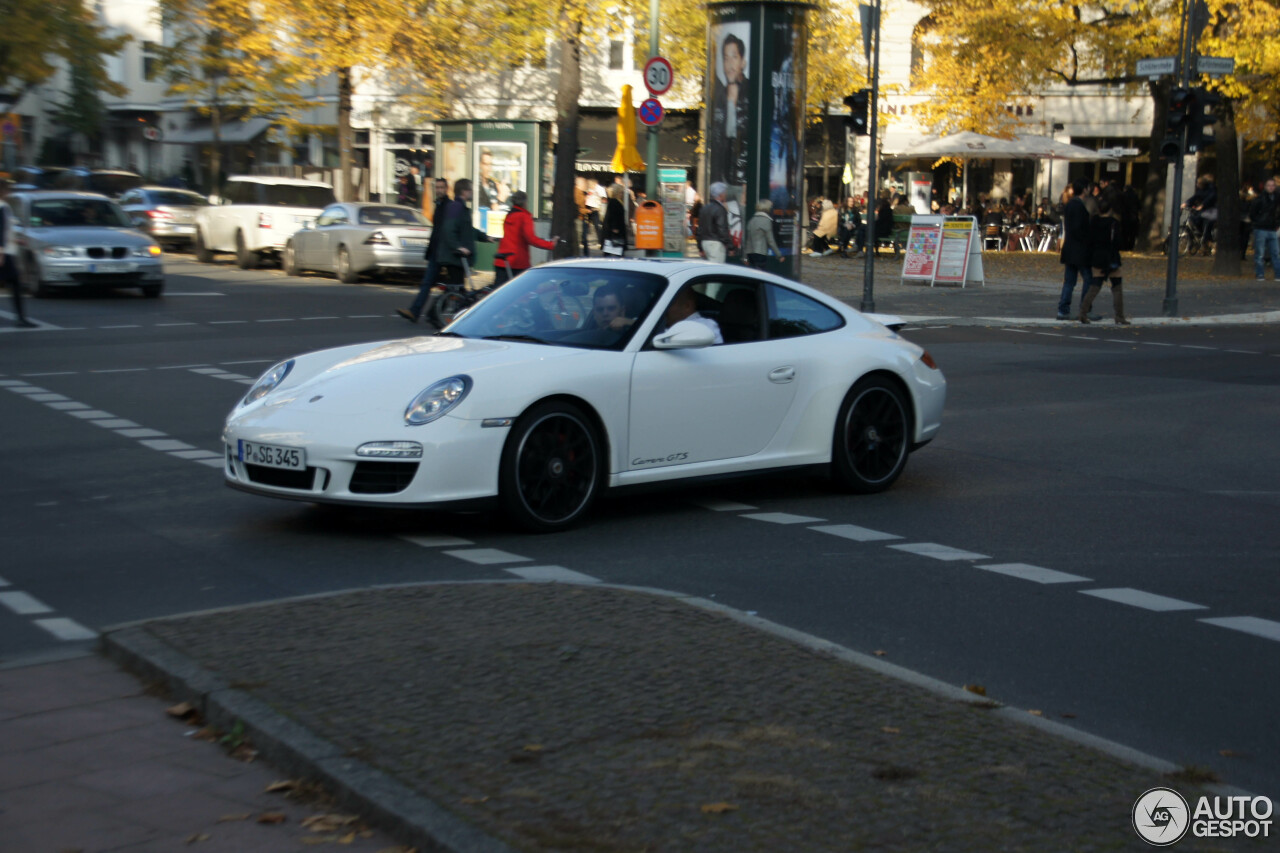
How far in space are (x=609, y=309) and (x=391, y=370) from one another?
1.31 metres

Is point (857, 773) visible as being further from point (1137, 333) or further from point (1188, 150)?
point (1188, 150)

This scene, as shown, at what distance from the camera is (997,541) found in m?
7.91

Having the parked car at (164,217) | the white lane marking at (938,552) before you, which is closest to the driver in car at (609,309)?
the white lane marking at (938,552)

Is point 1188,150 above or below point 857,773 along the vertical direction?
above

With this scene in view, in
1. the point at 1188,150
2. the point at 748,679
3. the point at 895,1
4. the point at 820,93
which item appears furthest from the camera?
the point at 895,1

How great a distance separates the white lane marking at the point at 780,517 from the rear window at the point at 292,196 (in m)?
24.9

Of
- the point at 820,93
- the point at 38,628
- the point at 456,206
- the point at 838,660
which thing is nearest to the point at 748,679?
the point at 838,660

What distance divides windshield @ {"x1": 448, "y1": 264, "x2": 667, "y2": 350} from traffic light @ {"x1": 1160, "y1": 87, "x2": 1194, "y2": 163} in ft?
54.2

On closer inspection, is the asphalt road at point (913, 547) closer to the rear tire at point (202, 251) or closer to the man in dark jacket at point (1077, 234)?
the man in dark jacket at point (1077, 234)

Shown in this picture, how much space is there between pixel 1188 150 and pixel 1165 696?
65.2 feet

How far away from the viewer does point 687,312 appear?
8492mm

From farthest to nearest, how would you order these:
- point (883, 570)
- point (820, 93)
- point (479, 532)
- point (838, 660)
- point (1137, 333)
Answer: point (820, 93) < point (1137, 333) < point (479, 532) < point (883, 570) < point (838, 660)

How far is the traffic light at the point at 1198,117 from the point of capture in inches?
889

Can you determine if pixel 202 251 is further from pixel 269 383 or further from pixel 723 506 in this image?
pixel 723 506
